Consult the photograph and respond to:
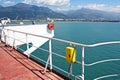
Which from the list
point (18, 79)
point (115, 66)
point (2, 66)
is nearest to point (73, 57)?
point (18, 79)

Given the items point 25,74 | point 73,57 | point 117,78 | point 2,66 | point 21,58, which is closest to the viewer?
point 73,57

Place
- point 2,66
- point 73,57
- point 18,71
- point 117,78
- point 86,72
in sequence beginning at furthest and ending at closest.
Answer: point 86,72 < point 117,78 < point 2,66 < point 18,71 < point 73,57

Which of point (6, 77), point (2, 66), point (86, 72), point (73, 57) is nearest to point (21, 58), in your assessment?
point (2, 66)

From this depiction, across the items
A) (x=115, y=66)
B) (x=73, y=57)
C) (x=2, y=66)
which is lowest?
(x=115, y=66)

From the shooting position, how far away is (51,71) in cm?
591

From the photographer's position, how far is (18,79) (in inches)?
211

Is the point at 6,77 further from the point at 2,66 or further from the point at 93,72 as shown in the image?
the point at 93,72

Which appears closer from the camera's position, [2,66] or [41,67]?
[41,67]

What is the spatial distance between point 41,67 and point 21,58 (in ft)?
5.70

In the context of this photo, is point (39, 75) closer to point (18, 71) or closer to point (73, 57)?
point (18, 71)

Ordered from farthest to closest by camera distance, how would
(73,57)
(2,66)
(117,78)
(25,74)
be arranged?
(117,78)
(2,66)
(25,74)
(73,57)

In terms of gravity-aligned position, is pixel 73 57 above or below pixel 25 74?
above

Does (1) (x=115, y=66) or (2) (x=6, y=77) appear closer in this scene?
(2) (x=6, y=77)

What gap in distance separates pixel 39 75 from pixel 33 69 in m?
0.67
